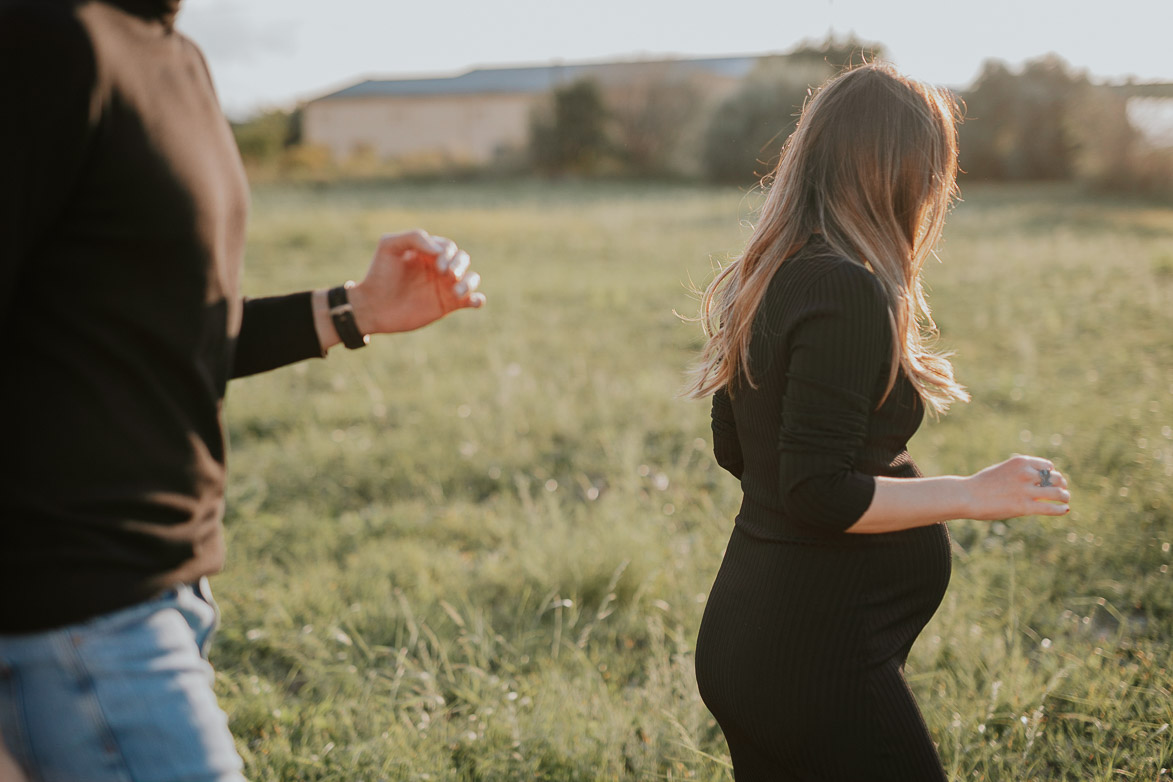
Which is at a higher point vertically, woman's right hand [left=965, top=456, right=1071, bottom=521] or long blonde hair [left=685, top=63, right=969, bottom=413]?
long blonde hair [left=685, top=63, right=969, bottom=413]

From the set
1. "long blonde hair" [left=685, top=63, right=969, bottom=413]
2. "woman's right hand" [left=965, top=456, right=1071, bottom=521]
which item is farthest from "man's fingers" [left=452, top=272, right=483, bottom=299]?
"woman's right hand" [left=965, top=456, right=1071, bottom=521]

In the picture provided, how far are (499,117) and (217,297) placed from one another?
74687 millimetres

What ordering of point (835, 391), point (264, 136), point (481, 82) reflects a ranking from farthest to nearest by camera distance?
point (481, 82), point (264, 136), point (835, 391)

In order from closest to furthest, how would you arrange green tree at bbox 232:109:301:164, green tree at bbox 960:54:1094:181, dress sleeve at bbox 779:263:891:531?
dress sleeve at bbox 779:263:891:531 < green tree at bbox 960:54:1094:181 < green tree at bbox 232:109:301:164

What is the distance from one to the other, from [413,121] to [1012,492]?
77.1m

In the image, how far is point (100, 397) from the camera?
44.7 inches

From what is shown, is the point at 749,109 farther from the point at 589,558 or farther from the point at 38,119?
the point at 38,119

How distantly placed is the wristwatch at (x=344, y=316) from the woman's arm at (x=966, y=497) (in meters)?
1.03

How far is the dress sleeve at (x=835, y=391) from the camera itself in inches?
61.7

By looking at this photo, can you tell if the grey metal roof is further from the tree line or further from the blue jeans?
the blue jeans

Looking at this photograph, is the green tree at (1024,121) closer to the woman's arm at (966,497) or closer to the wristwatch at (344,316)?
the woman's arm at (966,497)

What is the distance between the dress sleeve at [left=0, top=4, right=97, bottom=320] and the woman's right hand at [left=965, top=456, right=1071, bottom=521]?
1.44 m

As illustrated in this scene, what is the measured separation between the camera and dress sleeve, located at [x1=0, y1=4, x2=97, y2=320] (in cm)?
102

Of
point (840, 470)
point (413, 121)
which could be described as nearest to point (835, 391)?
point (840, 470)
